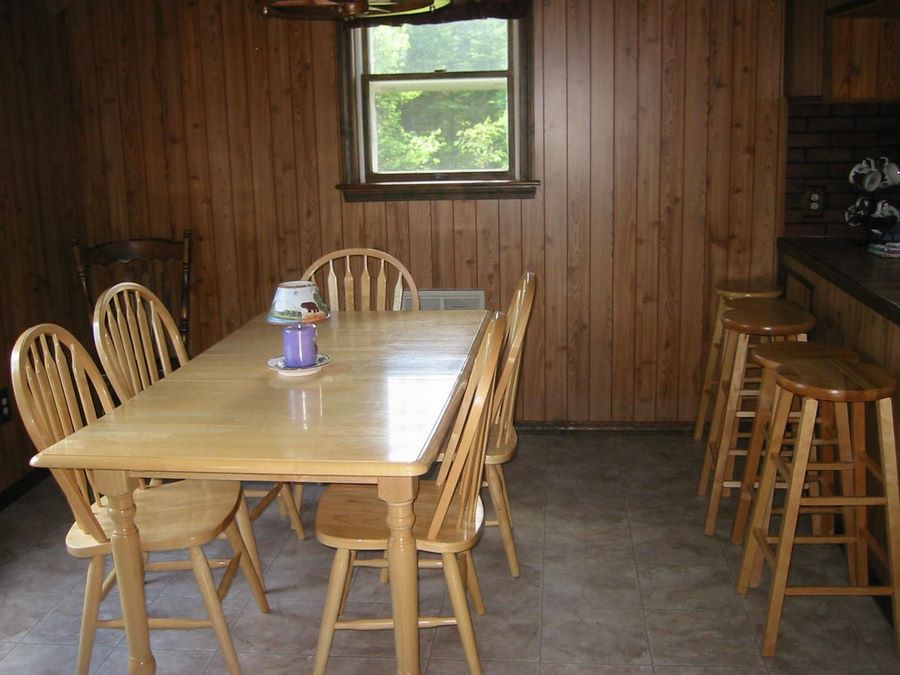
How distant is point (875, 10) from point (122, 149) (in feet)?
9.78

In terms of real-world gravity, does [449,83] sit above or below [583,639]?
above

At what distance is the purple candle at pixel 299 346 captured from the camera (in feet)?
9.14

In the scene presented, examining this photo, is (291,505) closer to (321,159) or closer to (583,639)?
(583,639)

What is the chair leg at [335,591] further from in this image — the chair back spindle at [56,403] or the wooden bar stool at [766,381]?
the wooden bar stool at [766,381]

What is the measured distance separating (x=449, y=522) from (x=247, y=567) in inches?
26.9

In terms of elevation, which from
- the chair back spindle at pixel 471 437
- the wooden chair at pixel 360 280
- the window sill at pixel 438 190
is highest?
the window sill at pixel 438 190

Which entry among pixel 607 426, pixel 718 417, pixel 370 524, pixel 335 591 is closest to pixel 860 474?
pixel 718 417

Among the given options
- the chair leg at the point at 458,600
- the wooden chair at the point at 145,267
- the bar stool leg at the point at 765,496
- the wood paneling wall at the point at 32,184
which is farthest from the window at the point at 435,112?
the chair leg at the point at 458,600

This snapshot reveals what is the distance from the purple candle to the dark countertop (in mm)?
1534

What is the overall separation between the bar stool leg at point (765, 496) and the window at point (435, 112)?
1670 millimetres

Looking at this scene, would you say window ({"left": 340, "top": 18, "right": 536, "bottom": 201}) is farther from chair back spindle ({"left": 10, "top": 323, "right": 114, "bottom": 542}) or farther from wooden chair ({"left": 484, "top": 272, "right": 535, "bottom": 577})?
chair back spindle ({"left": 10, "top": 323, "right": 114, "bottom": 542})

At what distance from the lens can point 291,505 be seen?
337 centimetres

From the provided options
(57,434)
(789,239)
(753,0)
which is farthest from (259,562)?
(753,0)

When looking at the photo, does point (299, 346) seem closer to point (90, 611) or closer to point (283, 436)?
point (283, 436)
